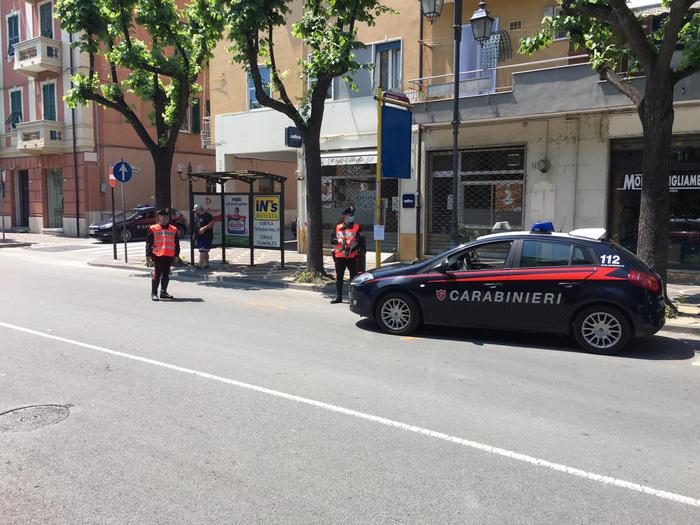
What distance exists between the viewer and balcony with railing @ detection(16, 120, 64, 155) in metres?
27.2

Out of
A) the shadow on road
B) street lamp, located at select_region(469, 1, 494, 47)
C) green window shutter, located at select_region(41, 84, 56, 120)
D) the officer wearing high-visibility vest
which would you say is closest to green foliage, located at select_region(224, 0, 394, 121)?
street lamp, located at select_region(469, 1, 494, 47)

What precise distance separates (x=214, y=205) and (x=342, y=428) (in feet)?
41.3

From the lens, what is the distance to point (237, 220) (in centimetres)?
1580

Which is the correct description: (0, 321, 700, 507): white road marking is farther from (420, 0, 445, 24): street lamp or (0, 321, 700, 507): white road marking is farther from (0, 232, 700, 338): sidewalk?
(420, 0, 445, 24): street lamp

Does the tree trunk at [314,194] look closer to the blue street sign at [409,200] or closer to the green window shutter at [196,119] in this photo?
the blue street sign at [409,200]

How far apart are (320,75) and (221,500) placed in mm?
10625

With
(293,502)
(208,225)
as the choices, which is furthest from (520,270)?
(208,225)

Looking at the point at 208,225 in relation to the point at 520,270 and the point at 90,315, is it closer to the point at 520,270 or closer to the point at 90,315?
the point at 90,315

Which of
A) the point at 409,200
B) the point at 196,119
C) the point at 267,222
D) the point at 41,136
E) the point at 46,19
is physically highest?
the point at 46,19

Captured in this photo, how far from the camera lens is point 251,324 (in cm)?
864

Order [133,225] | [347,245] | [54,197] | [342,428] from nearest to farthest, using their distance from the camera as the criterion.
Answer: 1. [342,428]
2. [347,245]
3. [133,225]
4. [54,197]

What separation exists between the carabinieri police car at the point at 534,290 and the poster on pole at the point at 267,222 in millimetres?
7176

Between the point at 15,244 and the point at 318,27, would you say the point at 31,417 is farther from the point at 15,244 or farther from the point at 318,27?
the point at 15,244

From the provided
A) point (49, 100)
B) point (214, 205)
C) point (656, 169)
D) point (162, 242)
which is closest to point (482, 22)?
point (656, 169)
